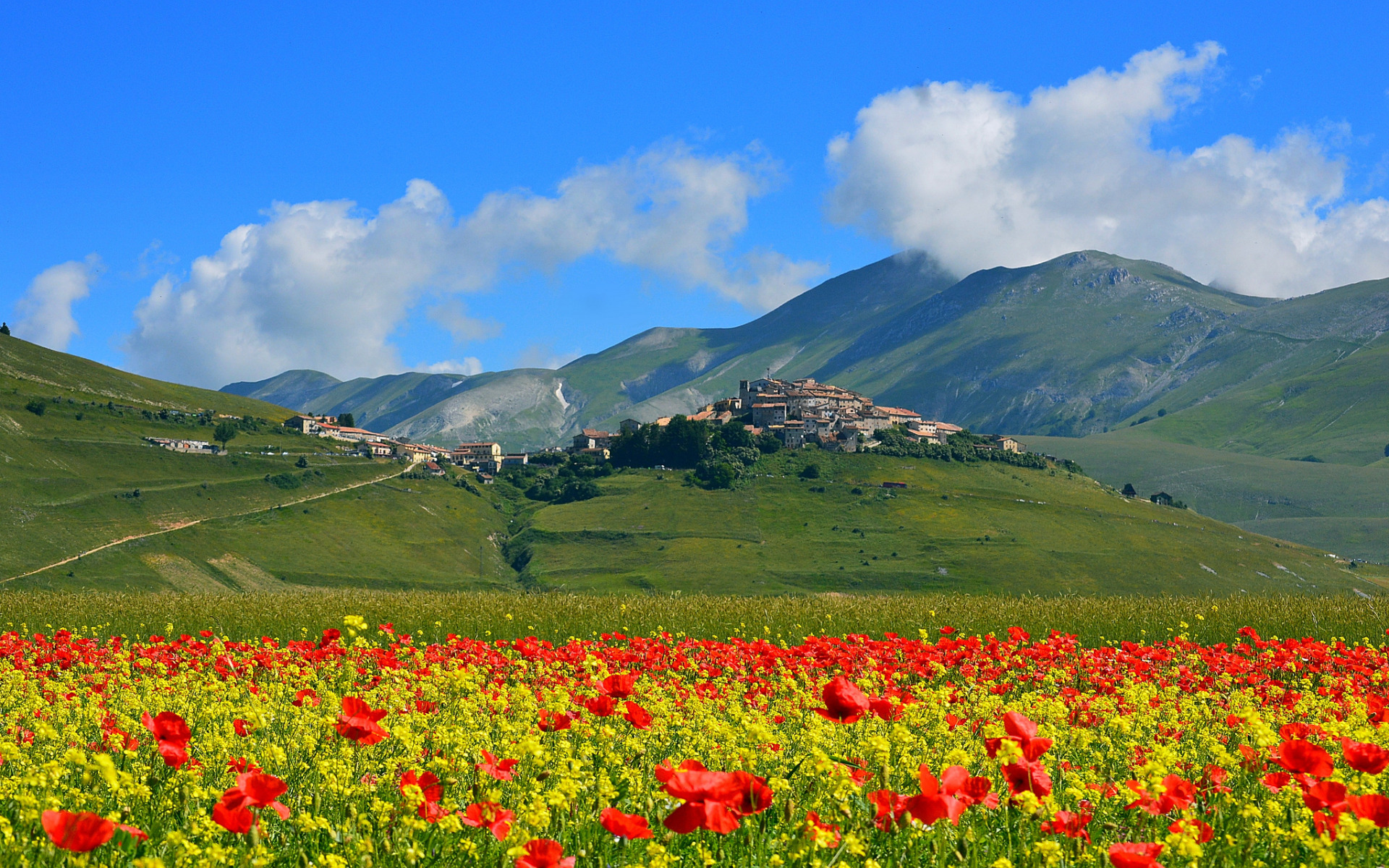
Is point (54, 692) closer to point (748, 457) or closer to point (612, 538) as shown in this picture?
point (612, 538)

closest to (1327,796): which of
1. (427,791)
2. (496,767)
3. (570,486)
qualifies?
(496,767)

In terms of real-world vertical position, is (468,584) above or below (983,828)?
below

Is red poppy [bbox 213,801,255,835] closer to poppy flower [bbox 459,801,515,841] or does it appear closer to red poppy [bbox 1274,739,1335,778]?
poppy flower [bbox 459,801,515,841]

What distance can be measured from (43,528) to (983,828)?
132937 mm

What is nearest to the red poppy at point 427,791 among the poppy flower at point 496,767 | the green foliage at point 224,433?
the poppy flower at point 496,767

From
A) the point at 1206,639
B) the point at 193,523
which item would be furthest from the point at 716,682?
the point at 193,523

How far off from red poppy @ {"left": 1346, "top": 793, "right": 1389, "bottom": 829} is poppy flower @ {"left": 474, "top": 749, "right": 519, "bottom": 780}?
16.4ft

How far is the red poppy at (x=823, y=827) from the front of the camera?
19.2 ft

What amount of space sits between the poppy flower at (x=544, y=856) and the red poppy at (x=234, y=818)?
1.45 meters

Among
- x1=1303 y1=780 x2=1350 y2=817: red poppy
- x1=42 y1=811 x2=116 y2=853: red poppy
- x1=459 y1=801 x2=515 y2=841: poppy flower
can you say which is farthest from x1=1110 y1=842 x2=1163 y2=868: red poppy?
x1=42 y1=811 x2=116 y2=853: red poppy

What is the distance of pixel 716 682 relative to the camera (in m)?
15.1

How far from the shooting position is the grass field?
23922 mm

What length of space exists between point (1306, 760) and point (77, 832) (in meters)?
6.69

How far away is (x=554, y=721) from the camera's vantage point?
896 centimetres
